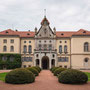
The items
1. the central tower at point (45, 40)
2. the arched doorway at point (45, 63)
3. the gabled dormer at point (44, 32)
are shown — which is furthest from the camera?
the arched doorway at point (45, 63)

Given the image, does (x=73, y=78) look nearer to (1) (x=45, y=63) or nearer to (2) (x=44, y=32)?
(2) (x=44, y=32)

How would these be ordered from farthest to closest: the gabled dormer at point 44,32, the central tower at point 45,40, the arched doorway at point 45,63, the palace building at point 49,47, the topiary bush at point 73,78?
the arched doorway at point 45,63, the gabled dormer at point 44,32, the central tower at point 45,40, the palace building at point 49,47, the topiary bush at point 73,78

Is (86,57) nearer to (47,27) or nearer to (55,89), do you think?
(47,27)

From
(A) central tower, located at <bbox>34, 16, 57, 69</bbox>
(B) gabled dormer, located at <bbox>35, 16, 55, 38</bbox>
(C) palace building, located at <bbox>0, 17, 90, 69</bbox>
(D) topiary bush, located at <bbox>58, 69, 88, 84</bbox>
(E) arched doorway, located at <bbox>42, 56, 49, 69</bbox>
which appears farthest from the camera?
(E) arched doorway, located at <bbox>42, 56, 49, 69</bbox>

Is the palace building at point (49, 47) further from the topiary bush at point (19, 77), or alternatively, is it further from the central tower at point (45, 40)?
the topiary bush at point (19, 77)

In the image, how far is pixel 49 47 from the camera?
170 ft

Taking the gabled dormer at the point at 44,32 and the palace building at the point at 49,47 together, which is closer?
the palace building at the point at 49,47

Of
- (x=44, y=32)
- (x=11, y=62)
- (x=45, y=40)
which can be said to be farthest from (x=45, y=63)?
(x=11, y=62)

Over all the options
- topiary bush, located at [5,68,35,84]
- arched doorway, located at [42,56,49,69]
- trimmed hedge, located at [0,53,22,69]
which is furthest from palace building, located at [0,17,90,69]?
topiary bush, located at [5,68,35,84]

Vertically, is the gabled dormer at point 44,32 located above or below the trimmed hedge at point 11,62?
above

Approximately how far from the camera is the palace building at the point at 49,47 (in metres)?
49.8

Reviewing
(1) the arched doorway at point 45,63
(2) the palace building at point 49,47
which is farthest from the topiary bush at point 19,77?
(1) the arched doorway at point 45,63

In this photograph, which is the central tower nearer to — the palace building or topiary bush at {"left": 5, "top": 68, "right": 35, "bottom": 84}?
the palace building

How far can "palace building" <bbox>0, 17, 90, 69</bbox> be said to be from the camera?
1960 inches
